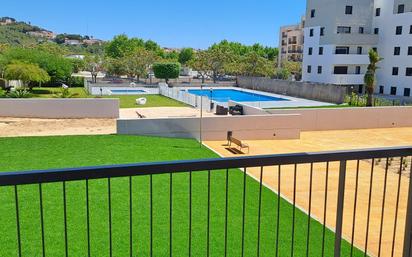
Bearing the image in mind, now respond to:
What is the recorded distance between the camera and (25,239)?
7.24m

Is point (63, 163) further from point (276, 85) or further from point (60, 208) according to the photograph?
point (276, 85)

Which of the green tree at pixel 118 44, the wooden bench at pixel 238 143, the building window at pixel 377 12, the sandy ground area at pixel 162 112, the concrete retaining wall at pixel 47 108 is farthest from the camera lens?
the green tree at pixel 118 44

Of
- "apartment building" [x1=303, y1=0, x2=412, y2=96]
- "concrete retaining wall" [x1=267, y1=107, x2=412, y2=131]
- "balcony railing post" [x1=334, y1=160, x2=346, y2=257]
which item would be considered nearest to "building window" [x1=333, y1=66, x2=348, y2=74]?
"apartment building" [x1=303, y1=0, x2=412, y2=96]

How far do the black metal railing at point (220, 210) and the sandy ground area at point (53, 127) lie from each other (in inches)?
342

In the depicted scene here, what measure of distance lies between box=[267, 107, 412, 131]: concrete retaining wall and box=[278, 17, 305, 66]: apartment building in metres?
62.1

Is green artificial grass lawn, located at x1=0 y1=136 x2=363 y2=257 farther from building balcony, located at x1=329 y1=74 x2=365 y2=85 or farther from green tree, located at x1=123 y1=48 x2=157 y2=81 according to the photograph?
green tree, located at x1=123 y1=48 x2=157 y2=81

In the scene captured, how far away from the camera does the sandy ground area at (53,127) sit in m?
18.8

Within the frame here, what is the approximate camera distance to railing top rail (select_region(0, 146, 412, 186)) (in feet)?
6.75

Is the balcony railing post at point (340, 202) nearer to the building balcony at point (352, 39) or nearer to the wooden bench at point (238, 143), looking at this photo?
the wooden bench at point (238, 143)

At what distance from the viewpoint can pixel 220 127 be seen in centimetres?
1844

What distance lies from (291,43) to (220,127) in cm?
7390

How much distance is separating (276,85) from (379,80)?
34.7 feet

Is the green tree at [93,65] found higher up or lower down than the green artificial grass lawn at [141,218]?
higher up

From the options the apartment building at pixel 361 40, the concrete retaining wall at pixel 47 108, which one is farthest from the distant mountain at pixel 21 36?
the concrete retaining wall at pixel 47 108
